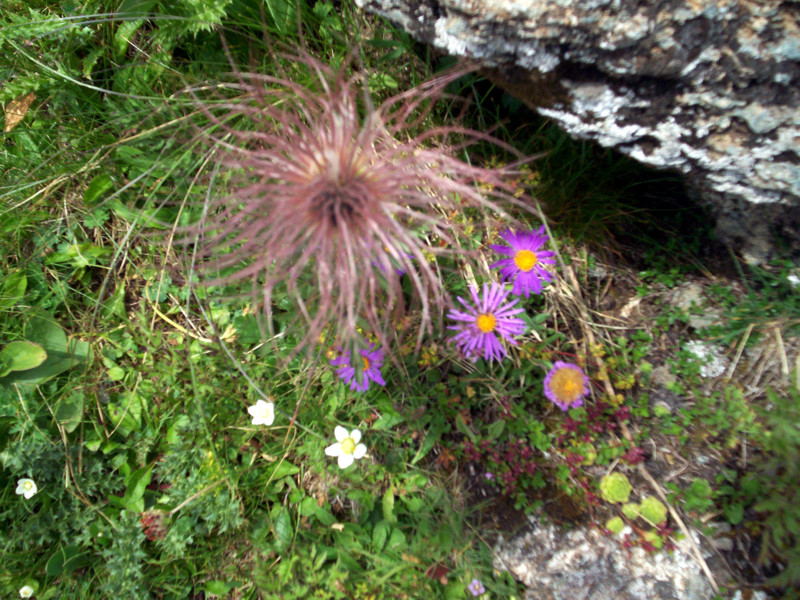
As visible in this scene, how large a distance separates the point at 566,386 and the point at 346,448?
88 centimetres

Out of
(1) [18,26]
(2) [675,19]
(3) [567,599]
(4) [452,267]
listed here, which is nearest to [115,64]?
(1) [18,26]

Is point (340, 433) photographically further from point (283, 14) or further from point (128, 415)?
point (283, 14)

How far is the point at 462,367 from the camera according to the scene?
2020 mm

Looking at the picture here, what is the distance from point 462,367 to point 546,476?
1.77 feet

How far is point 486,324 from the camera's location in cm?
187

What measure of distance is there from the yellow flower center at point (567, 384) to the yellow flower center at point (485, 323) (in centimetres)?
31

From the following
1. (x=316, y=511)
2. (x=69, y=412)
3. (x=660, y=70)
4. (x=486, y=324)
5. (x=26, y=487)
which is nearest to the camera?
(x=660, y=70)

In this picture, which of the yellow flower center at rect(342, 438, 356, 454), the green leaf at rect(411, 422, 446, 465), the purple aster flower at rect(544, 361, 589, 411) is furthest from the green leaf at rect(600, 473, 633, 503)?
the yellow flower center at rect(342, 438, 356, 454)

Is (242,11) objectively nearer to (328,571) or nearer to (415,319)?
(415,319)

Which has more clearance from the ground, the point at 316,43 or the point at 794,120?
the point at 794,120

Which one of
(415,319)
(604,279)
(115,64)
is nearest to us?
(415,319)

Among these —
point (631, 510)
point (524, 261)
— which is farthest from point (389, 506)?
point (524, 261)

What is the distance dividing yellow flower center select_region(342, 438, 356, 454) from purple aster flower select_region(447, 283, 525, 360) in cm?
58

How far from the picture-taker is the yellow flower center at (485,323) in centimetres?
187
